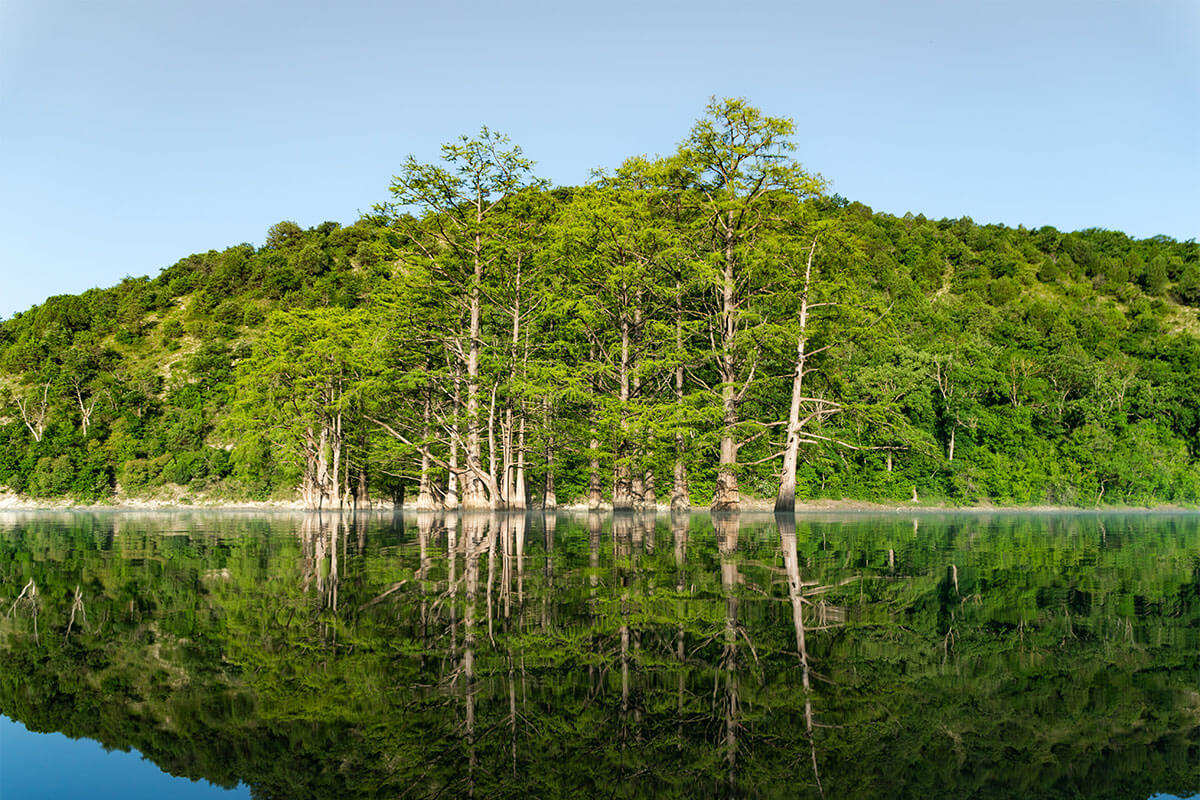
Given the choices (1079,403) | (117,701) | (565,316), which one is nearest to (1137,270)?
(1079,403)

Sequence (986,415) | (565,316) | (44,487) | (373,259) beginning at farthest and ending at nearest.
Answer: (373,259)
(44,487)
(986,415)
(565,316)

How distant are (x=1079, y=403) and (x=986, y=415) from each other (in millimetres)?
6939

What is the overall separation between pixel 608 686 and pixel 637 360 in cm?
3226

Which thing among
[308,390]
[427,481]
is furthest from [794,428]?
[308,390]

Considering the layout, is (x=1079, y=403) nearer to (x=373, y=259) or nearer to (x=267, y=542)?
(x=267, y=542)

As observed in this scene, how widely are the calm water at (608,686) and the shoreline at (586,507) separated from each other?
86.2ft

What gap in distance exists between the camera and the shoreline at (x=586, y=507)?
48.2m

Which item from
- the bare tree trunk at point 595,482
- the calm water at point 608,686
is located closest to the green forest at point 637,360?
the bare tree trunk at point 595,482

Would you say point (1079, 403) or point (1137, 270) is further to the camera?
point (1137, 270)

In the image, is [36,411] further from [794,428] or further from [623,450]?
[794,428]

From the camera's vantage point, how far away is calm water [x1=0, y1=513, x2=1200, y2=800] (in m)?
3.50

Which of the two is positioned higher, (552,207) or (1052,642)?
(552,207)

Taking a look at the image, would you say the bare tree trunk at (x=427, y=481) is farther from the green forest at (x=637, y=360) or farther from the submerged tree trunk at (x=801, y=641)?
the submerged tree trunk at (x=801, y=641)

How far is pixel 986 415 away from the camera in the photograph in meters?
59.2
